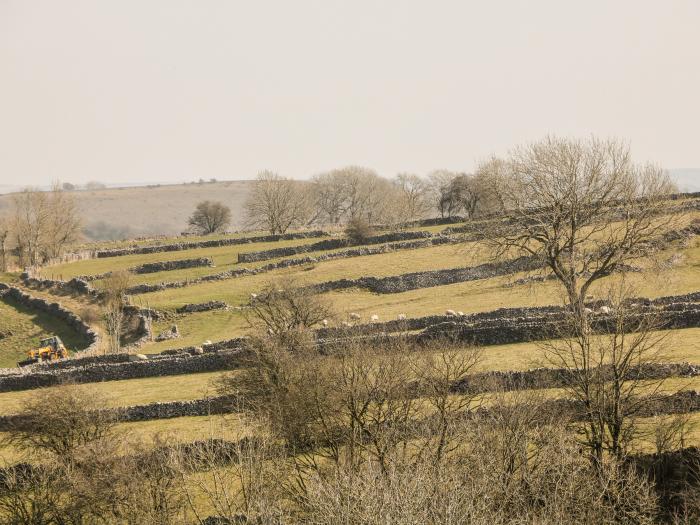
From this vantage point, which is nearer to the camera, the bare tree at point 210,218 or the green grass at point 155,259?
the green grass at point 155,259

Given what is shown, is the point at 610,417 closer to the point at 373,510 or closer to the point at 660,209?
the point at 373,510

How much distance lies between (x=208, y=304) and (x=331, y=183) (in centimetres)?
9250

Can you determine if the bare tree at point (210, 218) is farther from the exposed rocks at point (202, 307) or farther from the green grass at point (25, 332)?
the exposed rocks at point (202, 307)

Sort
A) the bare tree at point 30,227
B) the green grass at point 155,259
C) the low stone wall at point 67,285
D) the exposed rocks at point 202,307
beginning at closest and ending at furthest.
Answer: the exposed rocks at point 202,307 → the low stone wall at point 67,285 → the green grass at point 155,259 → the bare tree at point 30,227

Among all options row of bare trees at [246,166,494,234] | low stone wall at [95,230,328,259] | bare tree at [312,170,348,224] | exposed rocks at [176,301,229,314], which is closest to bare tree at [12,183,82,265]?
low stone wall at [95,230,328,259]

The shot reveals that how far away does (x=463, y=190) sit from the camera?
103 metres

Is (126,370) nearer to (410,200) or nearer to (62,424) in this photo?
(62,424)

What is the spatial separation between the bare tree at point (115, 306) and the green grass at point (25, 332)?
2.63m

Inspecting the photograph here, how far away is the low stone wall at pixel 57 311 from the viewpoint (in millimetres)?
54356

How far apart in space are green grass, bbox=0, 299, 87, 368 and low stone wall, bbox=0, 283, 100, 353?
0.41 meters

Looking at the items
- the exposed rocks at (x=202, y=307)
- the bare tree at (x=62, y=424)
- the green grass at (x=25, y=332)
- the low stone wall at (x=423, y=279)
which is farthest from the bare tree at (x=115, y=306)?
the bare tree at (x=62, y=424)

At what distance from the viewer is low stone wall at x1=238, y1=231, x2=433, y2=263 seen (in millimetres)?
75250

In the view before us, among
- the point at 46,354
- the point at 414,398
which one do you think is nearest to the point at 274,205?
the point at 46,354

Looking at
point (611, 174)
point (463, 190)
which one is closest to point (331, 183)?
point (463, 190)
